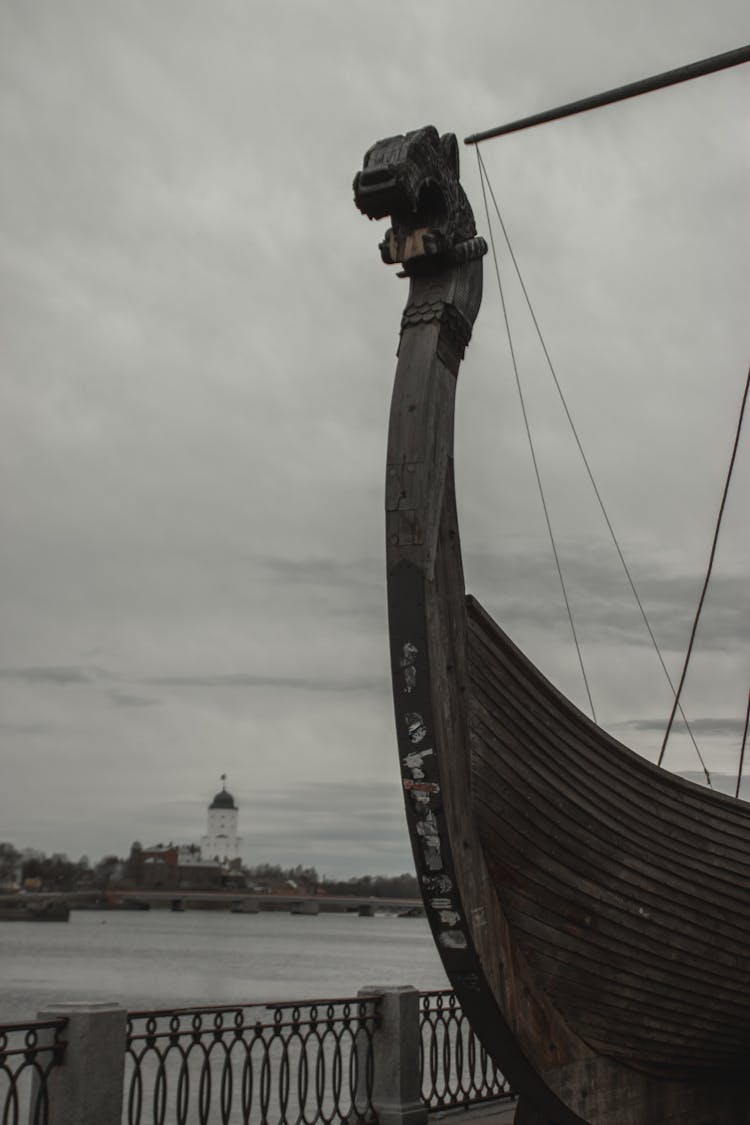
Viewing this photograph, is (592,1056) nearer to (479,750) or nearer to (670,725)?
(479,750)

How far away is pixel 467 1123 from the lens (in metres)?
8.47

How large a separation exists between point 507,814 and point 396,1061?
363 centimetres

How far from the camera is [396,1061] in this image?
8.09 meters

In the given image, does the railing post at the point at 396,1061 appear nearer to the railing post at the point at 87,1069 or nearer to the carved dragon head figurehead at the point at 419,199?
the railing post at the point at 87,1069

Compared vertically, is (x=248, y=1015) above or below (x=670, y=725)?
below

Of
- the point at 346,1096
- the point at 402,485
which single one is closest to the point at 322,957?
the point at 346,1096

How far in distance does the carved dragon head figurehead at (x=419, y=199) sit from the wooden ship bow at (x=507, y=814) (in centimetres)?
1

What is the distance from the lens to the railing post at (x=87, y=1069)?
6.01 meters

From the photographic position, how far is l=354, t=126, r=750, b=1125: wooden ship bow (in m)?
4.97

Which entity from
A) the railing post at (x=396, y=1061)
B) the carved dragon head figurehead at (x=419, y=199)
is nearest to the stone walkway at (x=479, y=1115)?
the railing post at (x=396, y=1061)

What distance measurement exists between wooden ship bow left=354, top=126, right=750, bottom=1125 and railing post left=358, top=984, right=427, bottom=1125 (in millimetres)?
2064

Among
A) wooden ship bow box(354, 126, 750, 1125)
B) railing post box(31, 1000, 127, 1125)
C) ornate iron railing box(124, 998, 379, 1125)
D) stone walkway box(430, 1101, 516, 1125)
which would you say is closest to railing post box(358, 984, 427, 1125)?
ornate iron railing box(124, 998, 379, 1125)

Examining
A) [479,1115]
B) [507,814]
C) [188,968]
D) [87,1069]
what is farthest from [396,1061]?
[188,968]

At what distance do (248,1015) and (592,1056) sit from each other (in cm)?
2824
